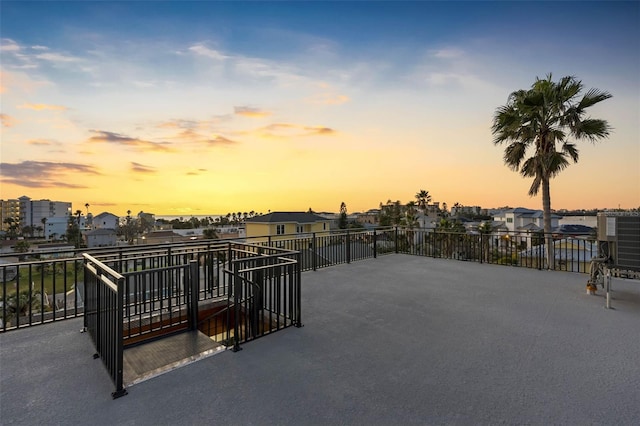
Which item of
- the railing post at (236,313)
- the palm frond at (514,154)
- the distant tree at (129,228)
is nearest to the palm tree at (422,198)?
the palm frond at (514,154)

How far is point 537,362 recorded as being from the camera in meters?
2.50

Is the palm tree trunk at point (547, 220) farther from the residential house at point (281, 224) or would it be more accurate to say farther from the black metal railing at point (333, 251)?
the residential house at point (281, 224)

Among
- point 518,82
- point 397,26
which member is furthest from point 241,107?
point 518,82

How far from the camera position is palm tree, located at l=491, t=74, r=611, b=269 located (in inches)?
269

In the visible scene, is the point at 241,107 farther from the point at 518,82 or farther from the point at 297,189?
the point at 518,82

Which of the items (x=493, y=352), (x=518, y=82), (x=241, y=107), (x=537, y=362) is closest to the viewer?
(x=537, y=362)

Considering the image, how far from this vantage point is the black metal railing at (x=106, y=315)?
2062 mm

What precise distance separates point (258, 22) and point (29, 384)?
25.4 feet

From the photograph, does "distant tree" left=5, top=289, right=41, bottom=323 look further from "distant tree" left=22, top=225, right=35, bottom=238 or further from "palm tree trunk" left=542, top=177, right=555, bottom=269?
"distant tree" left=22, top=225, right=35, bottom=238

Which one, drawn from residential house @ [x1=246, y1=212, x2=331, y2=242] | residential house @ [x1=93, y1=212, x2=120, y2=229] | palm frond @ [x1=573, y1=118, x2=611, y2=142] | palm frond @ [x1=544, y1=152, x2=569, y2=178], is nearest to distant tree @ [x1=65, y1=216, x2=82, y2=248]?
residential house @ [x1=93, y1=212, x2=120, y2=229]

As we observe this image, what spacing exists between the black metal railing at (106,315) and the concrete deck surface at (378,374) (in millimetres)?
120

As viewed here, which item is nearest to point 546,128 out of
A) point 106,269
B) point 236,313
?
point 236,313

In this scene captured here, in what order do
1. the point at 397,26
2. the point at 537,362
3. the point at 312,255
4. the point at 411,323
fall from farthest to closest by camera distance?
the point at 397,26 → the point at 312,255 → the point at 411,323 → the point at 537,362

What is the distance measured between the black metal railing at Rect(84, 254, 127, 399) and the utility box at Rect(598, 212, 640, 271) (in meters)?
6.23
